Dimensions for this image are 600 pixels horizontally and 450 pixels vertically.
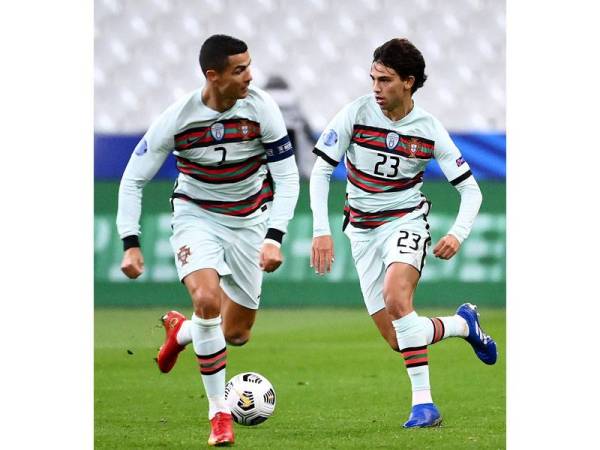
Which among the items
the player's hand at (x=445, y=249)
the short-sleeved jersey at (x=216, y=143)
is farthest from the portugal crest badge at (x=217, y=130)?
the player's hand at (x=445, y=249)

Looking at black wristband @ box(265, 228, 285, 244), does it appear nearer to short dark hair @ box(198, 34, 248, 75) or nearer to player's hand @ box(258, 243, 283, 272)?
player's hand @ box(258, 243, 283, 272)

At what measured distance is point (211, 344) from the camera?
5.07 meters

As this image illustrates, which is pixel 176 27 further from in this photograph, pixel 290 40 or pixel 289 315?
pixel 289 315

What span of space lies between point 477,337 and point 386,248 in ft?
2.53

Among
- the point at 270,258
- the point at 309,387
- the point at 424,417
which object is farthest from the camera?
the point at 309,387

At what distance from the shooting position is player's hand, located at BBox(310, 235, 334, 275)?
5.17 m

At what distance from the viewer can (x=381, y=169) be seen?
549 cm

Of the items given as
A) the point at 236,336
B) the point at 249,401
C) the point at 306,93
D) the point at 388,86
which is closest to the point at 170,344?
the point at 236,336

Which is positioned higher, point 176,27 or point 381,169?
point 176,27

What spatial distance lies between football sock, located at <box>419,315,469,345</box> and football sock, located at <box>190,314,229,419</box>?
0.98 m

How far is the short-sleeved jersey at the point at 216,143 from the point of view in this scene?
520 centimetres

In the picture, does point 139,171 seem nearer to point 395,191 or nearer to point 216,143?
point 216,143
